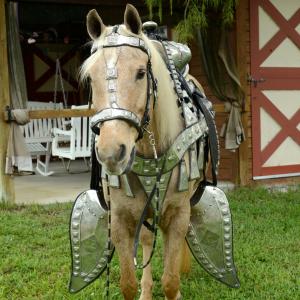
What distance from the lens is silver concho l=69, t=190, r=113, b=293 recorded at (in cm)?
321

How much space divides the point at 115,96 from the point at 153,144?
1.80ft

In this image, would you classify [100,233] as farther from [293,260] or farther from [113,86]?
[293,260]

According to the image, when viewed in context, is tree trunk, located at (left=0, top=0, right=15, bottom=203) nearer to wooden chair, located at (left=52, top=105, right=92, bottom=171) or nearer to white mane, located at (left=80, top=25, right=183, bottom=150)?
wooden chair, located at (left=52, top=105, right=92, bottom=171)

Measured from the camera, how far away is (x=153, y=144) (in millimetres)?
2609

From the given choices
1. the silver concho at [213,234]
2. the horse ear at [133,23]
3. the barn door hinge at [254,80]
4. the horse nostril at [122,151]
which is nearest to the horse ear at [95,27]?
the horse ear at [133,23]

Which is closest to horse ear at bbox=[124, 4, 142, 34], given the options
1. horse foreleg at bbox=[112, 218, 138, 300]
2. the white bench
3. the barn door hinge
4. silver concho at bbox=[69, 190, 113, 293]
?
horse foreleg at bbox=[112, 218, 138, 300]

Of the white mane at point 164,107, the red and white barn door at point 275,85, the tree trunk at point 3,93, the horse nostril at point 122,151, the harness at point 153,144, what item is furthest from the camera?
the red and white barn door at point 275,85

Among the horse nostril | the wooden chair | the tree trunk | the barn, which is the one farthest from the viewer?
the wooden chair

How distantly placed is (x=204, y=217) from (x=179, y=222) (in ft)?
1.90

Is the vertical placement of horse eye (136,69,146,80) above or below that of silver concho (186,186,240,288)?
above

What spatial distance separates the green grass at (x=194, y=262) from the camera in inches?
142

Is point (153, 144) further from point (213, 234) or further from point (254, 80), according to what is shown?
point (254, 80)

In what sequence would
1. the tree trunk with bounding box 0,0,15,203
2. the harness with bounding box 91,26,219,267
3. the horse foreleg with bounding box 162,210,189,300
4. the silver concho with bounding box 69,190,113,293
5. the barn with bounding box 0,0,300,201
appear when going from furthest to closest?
the barn with bounding box 0,0,300,201 → the tree trunk with bounding box 0,0,15,203 → the silver concho with bounding box 69,190,113,293 → the horse foreleg with bounding box 162,210,189,300 → the harness with bounding box 91,26,219,267

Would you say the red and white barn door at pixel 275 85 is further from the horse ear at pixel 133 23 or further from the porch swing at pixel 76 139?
the horse ear at pixel 133 23
